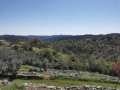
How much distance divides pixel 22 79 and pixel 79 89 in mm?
9572

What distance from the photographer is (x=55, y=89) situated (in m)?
12.2

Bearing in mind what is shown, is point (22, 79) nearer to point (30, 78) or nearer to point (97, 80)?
point (30, 78)

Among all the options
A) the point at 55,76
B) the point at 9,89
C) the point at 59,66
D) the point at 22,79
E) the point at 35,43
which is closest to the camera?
the point at 9,89

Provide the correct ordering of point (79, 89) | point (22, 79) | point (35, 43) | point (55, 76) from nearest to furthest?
point (79, 89)
point (22, 79)
point (55, 76)
point (35, 43)

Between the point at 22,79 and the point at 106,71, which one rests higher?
the point at 22,79

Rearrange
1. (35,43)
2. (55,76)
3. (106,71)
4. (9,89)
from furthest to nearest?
1. (35,43)
2. (106,71)
3. (55,76)
4. (9,89)

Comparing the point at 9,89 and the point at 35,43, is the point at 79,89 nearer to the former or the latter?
the point at 9,89

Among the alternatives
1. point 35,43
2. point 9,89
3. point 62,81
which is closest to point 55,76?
point 62,81

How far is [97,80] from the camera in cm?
1728

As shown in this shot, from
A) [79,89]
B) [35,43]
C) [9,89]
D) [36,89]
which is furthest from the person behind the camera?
[35,43]

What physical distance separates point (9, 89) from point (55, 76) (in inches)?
377

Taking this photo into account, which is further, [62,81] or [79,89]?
[62,81]

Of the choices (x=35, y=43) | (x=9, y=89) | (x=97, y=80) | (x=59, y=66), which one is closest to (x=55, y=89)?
(x=9, y=89)

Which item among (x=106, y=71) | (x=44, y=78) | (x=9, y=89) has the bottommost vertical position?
(x=106, y=71)
